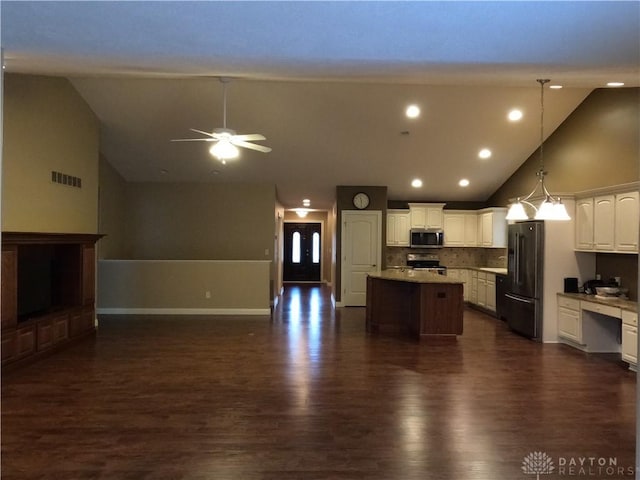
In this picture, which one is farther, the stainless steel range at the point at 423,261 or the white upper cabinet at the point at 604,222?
the stainless steel range at the point at 423,261

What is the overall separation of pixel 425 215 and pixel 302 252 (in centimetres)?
651

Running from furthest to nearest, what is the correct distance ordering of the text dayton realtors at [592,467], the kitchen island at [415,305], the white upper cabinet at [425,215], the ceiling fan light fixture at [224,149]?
the white upper cabinet at [425,215] < the kitchen island at [415,305] < the ceiling fan light fixture at [224,149] < the text dayton realtors at [592,467]

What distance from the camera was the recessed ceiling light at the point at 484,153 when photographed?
322 inches

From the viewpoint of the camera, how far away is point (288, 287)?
1384 cm

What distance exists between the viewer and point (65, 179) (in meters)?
6.11

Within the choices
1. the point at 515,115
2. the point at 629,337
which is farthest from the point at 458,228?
the point at 629,337

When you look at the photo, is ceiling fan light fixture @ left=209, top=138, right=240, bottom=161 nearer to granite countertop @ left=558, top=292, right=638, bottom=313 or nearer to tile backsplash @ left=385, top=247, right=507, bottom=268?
granite countertop @ left=558, top=292, right=638, bottom=313

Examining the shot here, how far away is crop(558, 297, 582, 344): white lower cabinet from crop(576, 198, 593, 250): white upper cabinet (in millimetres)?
795

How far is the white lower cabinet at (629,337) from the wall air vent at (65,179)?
23.9 feet

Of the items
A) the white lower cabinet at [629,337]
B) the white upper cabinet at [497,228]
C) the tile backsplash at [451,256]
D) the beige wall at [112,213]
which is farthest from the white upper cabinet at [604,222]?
the beige wall at [112,213]

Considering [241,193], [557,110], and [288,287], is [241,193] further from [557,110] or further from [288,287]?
[557,110]

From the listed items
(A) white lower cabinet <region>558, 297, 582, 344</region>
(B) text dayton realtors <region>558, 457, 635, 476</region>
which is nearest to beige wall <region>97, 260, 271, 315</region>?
(A) white lower cabinet <region>558, 297, 582, 344</region>

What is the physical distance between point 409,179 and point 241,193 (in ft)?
11.9

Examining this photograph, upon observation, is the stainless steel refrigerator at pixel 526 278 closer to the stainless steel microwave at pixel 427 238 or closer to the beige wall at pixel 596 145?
the beige wall at pixel 596 145
